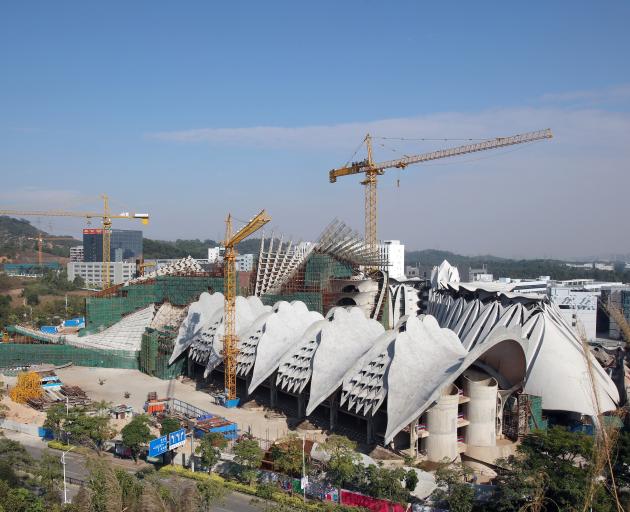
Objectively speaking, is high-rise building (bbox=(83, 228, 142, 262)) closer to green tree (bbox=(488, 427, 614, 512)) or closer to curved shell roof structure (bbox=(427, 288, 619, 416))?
curved shell roof structure (bbox=(427, 288, 619, 416))

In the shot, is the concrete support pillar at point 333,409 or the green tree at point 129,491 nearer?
the green tree at point 129,491

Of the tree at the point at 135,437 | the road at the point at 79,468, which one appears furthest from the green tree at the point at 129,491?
the tree at the point at 135,437

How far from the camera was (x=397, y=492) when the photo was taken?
838 inches

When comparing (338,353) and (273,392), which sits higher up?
(338,353)

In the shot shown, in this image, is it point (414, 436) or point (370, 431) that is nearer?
point (414, 436)

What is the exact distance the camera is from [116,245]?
521 ft

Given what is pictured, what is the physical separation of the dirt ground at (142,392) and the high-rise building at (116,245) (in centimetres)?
9580

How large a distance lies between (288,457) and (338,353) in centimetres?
949

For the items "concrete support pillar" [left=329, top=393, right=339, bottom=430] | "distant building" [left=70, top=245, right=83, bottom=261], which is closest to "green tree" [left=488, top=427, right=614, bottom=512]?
"concrete support pillar" [left=329, top=393, right=339, bottom=430]

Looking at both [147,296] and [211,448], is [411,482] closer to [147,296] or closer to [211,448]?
[211,448]

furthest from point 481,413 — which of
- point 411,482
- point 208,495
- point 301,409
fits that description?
point 208,495

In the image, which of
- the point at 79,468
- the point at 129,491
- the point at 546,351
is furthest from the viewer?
the point at 546,351

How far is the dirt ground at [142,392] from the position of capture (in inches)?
1291

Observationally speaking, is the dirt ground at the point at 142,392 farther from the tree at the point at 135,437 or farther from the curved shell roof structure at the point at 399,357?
the tree at the point at 135,437
